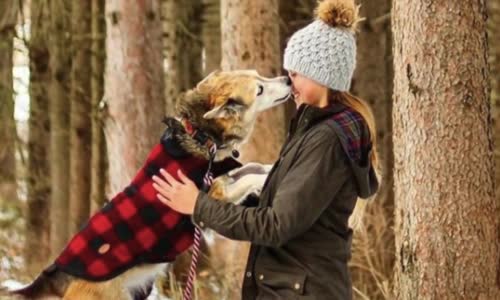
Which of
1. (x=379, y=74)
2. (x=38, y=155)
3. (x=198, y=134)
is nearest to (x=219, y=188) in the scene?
(x=198, y=134)

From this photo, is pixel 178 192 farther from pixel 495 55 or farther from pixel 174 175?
pixel 495 55

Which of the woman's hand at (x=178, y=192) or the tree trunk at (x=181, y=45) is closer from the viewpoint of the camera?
the woman's hand at (x=178, y=192)

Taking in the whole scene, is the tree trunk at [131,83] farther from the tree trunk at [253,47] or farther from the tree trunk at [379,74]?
the tree trunk at [379,74]

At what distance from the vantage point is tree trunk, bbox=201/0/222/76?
14609 millimetres

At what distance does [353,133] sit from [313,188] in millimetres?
275

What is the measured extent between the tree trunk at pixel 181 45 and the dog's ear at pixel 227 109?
25.3 ft

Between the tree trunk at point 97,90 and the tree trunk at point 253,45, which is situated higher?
the tree trunk at point 253,45

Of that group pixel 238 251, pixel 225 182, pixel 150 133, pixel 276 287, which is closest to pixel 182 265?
pixel 238 251

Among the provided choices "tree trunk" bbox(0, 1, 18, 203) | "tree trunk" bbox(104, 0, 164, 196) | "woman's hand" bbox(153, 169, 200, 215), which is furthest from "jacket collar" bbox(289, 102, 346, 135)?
"tree trunk" bbox(0, 1, 18, 203)

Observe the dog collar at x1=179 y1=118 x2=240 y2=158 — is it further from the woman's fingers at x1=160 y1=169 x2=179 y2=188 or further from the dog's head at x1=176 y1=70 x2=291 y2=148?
the woman's fingers at x1=160 y1=169 x2=179 y2=188

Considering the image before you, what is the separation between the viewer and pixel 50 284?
15.7ft

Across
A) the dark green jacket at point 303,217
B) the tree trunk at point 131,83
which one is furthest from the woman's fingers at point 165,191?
the tree trunk at point 131,83

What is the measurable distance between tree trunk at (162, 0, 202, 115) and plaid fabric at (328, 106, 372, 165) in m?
8.84

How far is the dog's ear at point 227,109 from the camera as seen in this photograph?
181 inches
